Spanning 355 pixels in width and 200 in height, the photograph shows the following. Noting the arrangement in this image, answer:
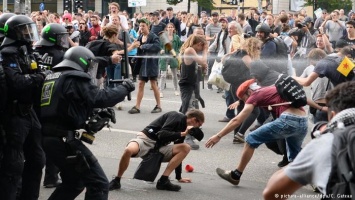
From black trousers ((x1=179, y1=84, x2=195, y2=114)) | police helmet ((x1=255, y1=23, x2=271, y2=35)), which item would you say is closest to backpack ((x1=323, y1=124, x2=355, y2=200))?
black trousers ((x1=179, y1=84, x2=195, y2=114))

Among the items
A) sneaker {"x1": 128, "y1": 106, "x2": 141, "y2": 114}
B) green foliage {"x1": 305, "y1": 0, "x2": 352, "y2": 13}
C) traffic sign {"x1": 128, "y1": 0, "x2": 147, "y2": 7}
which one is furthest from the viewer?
green foliage {"x1": 305, "y1": 0, "x2": 352, "y2": 13}

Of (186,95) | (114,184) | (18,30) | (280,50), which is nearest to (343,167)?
(18,30)

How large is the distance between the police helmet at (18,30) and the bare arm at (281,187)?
3.69m

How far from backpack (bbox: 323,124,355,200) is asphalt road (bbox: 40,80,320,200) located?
14.4 ft

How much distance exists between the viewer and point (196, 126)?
8570 mm

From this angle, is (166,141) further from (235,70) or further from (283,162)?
(235,70)

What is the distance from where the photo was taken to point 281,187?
12.7 ft

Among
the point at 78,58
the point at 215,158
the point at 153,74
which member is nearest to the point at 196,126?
the point at 215,158

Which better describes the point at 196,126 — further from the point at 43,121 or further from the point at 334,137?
the point at 334,137

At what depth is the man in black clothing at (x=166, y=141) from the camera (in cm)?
828

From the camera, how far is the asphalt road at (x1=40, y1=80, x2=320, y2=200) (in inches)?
325

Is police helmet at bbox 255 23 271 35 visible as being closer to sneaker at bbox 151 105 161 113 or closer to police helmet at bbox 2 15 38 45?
sneaker at bbox 151 105 161 113

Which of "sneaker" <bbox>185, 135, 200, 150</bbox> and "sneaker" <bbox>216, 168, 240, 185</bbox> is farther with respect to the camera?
"sneaker" <bbox>185, 135, 200, 150</bbox>

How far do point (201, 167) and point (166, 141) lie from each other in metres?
1.44
